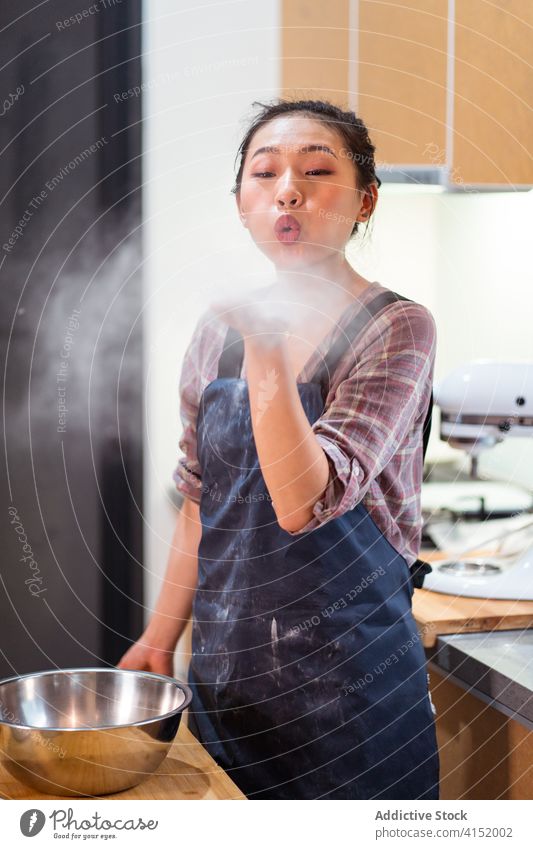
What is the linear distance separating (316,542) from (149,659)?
0.65 ft

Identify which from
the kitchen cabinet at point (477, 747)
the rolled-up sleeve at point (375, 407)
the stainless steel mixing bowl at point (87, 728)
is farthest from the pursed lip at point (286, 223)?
the kitchen cabinet at point (477, 747)

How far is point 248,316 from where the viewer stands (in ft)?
2.10

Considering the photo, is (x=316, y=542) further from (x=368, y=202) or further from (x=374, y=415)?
(x=368, y=202)

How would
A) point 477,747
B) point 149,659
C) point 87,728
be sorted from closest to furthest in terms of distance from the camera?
point 87,728 < point 149,659 < point 477,747

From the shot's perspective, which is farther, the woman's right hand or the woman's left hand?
the woman's right hand

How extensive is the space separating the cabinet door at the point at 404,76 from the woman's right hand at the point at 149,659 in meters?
0.47

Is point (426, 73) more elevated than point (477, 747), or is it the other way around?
point (426, 73)

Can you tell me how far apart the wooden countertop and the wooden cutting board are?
37cm

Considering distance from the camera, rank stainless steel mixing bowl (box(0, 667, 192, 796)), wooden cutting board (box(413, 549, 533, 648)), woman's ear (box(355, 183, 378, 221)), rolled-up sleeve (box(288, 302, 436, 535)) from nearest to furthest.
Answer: stainless steel mixing bowl (box(0, 667, 192, 796)) → rolled-up sleeve (box(288, 302, 436, 535)) → woman's ear (box(355, 183, 378, 221)) → wooden cutting board (box(413, 549, 533, 648))

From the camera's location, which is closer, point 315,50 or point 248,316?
point 248,316

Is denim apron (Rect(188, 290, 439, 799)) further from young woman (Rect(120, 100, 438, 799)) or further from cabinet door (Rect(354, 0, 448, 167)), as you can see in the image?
cabinet door (Rect(354, 0, 448, 167))

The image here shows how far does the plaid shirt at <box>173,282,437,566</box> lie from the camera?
2.21 ft

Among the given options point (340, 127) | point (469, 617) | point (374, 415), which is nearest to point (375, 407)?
point (374, 415)

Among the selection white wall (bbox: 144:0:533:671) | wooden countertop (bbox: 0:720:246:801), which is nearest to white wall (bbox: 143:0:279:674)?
white wall (bbox: 144:0:533:671)
